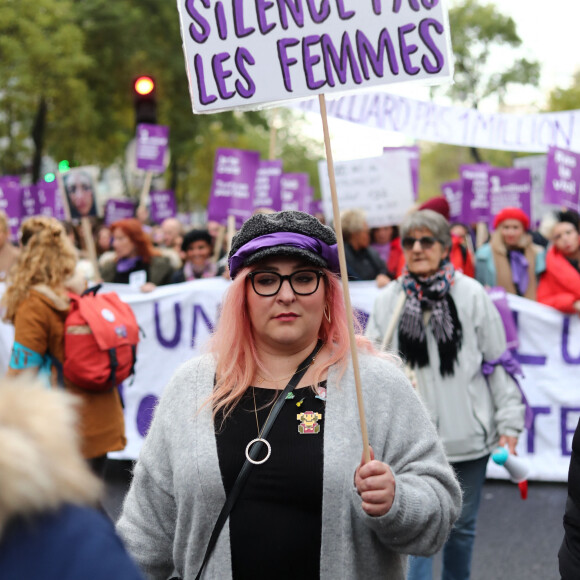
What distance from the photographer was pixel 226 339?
256 centimetres

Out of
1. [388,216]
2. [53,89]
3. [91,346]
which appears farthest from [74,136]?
[91,346]

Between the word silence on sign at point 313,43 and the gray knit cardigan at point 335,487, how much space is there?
2.57ft

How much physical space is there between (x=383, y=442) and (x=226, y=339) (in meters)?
0.53

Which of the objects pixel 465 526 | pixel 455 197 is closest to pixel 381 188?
pixel 455 197

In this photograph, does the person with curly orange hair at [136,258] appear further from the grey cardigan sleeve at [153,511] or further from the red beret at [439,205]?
the grey cardigan sleeve at [153,511]

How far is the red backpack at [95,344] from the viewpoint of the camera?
465cm

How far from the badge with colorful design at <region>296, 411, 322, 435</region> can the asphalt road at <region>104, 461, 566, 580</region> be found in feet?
9.98

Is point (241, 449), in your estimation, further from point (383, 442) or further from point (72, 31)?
point (72, 31)

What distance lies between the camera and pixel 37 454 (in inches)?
50.8

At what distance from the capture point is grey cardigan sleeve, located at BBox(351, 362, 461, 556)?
7.29 ft

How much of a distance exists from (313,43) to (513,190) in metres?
8.50

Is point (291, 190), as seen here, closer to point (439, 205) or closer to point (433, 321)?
point (439, 205)

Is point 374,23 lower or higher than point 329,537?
higher

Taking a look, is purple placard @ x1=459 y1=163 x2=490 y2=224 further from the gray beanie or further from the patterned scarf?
the gray beanie
